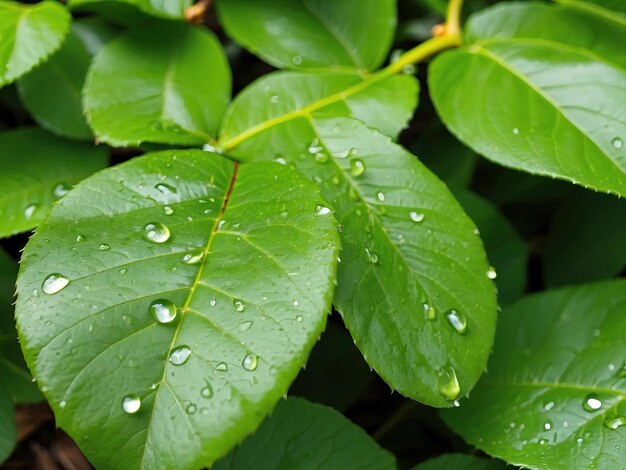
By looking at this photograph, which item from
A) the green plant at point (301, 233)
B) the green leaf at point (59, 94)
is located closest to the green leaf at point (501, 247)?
the green plant at point (301, 233)

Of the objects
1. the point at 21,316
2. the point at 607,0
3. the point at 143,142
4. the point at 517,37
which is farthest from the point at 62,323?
the point at 607,0

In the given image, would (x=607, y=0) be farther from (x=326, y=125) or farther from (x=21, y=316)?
(x=21, y=316)

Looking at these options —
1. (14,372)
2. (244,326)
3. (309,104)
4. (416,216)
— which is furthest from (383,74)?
(14,372)

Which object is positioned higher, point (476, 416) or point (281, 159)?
point (281, 159)

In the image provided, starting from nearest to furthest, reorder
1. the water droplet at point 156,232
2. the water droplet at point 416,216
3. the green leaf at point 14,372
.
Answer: the water droplet at point 156,232 < the water droplet at point 416,216 < the green leaf at point 14,372

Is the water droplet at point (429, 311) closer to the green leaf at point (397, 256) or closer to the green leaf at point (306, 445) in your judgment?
the green leaf at point (397, 256)

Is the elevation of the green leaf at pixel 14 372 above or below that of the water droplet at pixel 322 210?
below
